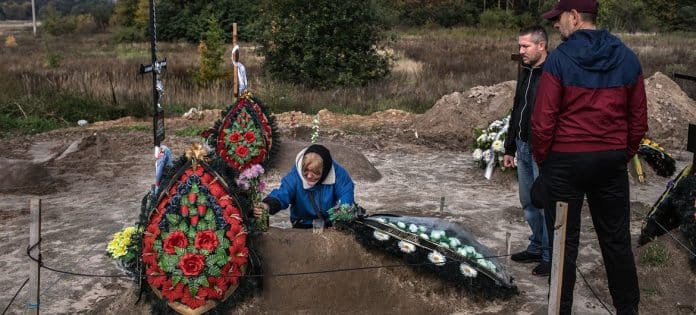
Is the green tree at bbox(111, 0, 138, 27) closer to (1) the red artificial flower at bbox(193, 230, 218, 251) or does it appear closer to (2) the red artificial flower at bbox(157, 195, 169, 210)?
(2) the red artificial flower at bbox(157, 195, 169, 210)

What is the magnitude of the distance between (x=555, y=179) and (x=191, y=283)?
2286mm

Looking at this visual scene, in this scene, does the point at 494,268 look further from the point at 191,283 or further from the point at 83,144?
the point at 83,144

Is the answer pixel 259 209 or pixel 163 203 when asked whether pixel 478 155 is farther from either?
pixel 163 203

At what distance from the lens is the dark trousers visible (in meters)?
4.16

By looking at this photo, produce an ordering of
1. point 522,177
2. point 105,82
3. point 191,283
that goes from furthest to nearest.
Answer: point 105,82, point 522,177, point 191,283

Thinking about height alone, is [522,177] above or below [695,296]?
above

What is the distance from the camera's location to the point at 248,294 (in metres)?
4.79

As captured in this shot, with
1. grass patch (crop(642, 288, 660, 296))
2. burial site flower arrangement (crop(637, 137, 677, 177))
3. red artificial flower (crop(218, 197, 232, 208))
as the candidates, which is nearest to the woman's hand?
red artificial flower (crop(218, 197, 232, 208))

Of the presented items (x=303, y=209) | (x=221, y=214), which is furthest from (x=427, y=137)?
(x=221, y=214)

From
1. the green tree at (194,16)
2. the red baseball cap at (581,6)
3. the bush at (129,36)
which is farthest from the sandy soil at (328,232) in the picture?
the bush at (129,36)

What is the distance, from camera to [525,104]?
18.4 feet

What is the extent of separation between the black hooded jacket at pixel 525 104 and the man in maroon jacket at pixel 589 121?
4.06ft

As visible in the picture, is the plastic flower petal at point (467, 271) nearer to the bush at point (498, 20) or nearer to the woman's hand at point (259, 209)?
the woman's hand at point (259, 209)

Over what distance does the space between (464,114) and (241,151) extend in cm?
519
